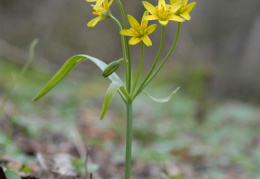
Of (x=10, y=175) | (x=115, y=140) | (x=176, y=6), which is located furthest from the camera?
(x=115, y=140)

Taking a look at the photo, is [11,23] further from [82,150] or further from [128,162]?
[128,162]

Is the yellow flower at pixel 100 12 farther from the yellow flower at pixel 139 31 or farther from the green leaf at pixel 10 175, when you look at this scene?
the green leaf at pixel 10 175

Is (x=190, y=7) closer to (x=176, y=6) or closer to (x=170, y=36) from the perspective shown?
(x=176, y=6)

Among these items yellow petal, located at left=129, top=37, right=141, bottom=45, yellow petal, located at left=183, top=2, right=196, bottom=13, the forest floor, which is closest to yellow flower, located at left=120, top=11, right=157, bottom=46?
yellow petal, located at left=129, top=37, right=141, bottom=45

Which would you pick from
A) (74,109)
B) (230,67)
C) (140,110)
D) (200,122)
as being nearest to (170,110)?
(140,110)

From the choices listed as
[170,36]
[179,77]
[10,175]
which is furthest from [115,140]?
[170,36]

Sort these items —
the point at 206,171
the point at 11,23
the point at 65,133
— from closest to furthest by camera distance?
the point at 206,171, the point at 65,133, the point at 11,23

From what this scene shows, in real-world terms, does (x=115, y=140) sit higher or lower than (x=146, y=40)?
higher

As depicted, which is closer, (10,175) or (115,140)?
(10,175)

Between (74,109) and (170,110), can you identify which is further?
(170,110)

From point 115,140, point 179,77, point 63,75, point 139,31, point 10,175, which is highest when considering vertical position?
point 179,77
